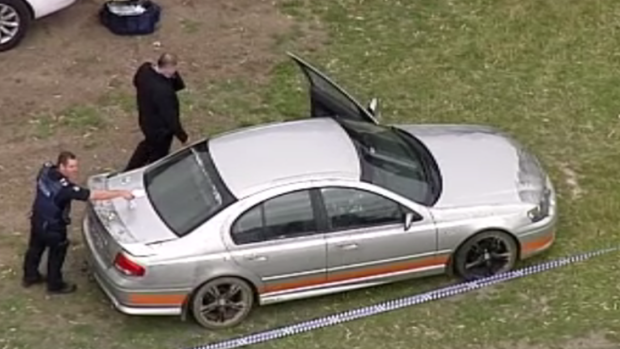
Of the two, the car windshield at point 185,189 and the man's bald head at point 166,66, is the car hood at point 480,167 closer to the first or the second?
the car windshield at point 185,189

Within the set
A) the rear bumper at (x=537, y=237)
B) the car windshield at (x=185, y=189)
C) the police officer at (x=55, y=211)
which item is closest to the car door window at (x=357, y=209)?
the car windshield at (x=185, y=189)

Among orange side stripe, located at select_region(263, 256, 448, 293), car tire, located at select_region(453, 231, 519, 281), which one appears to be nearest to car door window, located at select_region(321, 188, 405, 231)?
orange side stripe, located at select_region(263, 256, 448, 293)

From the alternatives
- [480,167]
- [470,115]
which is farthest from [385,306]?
[470,115]

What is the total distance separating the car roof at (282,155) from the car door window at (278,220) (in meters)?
0.15

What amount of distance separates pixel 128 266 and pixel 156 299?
0.36 metres

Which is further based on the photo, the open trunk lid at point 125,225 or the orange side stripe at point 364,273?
the orange side stripe at point 364,273

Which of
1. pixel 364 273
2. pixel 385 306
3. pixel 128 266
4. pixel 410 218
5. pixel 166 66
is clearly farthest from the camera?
pixel 166 66

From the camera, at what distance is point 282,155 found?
11.9 m

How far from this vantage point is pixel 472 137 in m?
13.0

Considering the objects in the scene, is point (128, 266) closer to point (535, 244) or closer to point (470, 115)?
point (535, 244)

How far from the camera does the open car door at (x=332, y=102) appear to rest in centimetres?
1299

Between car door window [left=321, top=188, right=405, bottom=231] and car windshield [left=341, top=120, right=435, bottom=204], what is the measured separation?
167mm

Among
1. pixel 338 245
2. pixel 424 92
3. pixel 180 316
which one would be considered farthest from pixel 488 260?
pixel 424 92

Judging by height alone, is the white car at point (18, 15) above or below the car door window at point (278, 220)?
above
